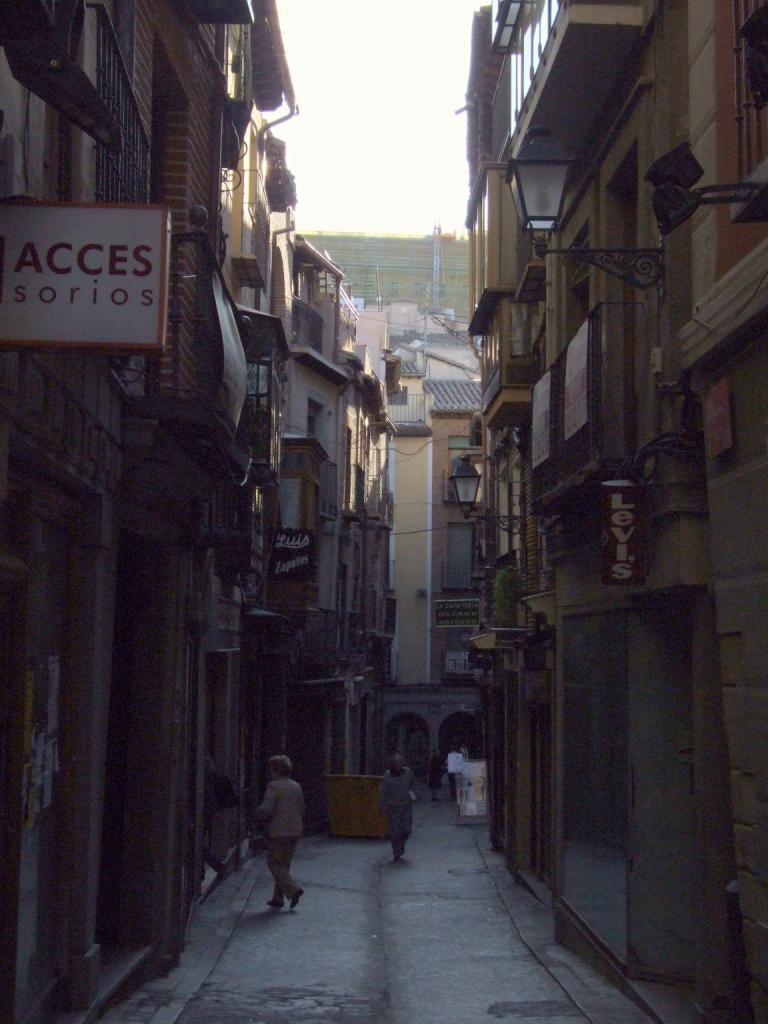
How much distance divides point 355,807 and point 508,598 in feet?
25.6

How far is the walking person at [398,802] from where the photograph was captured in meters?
21.9

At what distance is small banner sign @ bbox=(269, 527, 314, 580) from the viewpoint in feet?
81.8

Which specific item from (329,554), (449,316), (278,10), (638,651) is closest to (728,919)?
(638,651)

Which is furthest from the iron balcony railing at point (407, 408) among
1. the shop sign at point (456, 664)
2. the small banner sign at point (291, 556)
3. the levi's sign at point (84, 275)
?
the levi's sign at point (84, 275)

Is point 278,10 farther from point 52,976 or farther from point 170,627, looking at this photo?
point 52,976

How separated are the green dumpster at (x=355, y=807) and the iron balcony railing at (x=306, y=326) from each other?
1164 cm

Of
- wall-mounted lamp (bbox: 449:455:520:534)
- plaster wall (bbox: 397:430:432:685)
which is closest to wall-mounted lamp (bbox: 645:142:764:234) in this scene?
wall-mounted lamp (bbox: 449:455:520:534)

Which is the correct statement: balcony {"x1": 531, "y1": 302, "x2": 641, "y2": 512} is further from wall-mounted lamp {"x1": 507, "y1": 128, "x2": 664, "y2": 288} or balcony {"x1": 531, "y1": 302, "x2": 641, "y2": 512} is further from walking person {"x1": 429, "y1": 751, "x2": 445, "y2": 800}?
walking person {"x1": 429, "y1": 751, "x2": 445, "y2": 800}

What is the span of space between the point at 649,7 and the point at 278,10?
9.32 meters

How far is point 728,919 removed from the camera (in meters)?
8.35

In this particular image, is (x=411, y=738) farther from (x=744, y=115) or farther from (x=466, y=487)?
(x=744, y=115)

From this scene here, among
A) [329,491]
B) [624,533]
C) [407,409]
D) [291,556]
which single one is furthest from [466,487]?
[407,409]

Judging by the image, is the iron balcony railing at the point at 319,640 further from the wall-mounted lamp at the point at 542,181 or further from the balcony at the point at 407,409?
the balcony at the point at 407,409

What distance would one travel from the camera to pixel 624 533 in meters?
9.73
